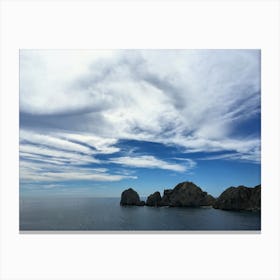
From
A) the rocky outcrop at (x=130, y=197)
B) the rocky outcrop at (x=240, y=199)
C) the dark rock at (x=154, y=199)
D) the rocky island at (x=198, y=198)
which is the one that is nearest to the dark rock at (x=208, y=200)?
the rocky island at (x=198, y=198)

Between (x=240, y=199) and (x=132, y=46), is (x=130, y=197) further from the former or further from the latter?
(x=132, y=46)

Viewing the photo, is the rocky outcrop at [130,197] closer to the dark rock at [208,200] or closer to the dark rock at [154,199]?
the dark rock at [154,199]

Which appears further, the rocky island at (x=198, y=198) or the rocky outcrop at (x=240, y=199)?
the rocky island at (x=198, y=198)

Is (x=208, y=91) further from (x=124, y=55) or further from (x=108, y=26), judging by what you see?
(x=108, y=26)

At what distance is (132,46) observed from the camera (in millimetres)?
4602

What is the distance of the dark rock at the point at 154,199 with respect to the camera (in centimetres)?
531

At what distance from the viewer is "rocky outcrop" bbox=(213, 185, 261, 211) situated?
4707 millimetres

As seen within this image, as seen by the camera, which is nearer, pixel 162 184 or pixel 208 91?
pixel 208 91

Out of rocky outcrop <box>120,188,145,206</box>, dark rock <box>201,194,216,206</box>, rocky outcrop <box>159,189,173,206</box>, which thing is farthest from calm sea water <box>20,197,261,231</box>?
rocky outcrop <box>159,189,173,206</box>

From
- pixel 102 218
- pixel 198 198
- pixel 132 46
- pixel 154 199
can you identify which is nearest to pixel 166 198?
pixel 154 199

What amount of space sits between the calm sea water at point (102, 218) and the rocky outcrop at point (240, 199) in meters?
0.14
